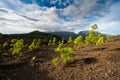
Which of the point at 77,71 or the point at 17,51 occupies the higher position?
the point at 17,51

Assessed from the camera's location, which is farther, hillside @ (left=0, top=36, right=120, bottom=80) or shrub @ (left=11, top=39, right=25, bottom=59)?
shrub @ (left=11, top=39, right=25, bottom=59)

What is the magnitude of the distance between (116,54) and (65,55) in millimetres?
5823

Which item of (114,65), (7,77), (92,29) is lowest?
(7,77)

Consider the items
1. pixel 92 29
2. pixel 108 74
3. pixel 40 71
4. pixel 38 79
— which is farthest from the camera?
pixel 92 29

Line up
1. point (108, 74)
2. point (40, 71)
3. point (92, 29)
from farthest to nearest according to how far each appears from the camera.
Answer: point (92, 29)
point (40, 71)
point (108, 74)

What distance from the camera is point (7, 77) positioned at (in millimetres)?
19828

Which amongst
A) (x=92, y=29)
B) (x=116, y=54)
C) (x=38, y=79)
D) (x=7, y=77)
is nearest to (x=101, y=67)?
(x=116, y=54)

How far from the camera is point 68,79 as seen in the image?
693 inches

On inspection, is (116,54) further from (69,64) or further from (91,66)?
(69,64)

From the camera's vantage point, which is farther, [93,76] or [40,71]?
[40,71]

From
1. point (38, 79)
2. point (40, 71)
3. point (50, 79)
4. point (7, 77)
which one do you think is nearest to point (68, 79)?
point (50, 79)

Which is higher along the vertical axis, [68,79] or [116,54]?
[116,54]

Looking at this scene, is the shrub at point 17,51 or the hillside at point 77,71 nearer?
the hillside at point 77,71

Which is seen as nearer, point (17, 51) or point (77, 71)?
point (77, 71)
